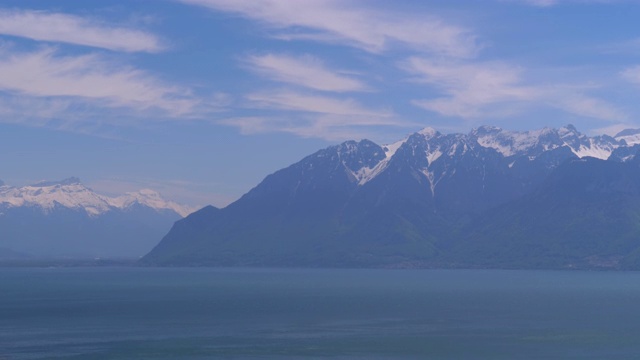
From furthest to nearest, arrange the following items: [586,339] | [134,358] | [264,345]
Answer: [586,339] → [264,345] → [134,358]

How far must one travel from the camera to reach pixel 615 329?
633ft

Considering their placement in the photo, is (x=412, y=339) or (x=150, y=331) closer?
(x=412, y=339)

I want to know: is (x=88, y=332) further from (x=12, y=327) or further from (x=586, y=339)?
(x=586, y=339)

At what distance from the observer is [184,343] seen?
16762 cm

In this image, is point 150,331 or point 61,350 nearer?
point 61,350

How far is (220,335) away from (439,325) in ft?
150

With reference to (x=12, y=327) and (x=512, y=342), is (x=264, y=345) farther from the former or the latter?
(x=12, y=327)

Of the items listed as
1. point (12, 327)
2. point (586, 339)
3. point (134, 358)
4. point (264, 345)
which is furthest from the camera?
point (12, 327)

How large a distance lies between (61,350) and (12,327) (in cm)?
3870

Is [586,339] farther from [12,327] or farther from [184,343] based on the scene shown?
[12,327]

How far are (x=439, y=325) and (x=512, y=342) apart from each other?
3001 cm


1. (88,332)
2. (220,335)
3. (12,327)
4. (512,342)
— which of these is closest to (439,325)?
(512,342)

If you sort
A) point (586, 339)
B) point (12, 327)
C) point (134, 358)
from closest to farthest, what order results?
point (134, 358) → point (586, 339) → point (12, 327)

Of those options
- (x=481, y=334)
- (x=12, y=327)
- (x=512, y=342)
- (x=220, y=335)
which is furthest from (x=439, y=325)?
(x=12, y=327)
